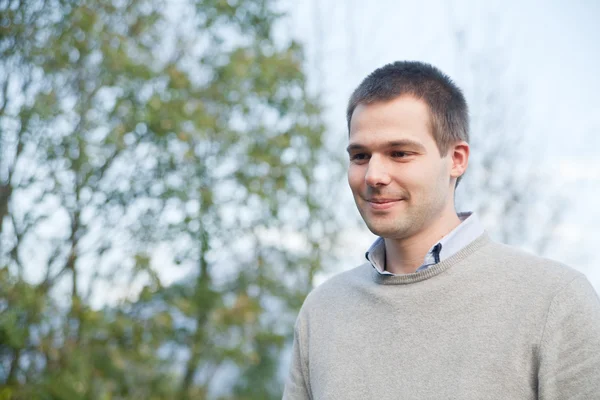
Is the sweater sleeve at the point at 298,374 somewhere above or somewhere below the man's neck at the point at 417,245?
below

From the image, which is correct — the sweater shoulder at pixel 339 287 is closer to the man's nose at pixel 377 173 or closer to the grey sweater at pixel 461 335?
the grey sweater at pixel 461 335

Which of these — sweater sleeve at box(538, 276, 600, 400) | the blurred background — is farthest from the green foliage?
sweater sleeve at box(538, 276, 600, 400)

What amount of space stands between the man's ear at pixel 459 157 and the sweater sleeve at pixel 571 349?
477 millimetres

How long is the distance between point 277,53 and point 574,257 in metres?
8.76

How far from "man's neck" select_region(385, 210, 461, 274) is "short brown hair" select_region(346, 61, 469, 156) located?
20 centimetres

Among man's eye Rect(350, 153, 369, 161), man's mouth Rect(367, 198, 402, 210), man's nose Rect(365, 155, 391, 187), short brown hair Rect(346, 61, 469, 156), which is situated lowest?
man's mouth Rect(367, 198, 402, 210)

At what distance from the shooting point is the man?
1.47m

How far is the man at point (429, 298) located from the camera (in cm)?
147

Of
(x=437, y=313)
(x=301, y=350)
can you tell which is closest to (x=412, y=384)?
(x=437, y=313)

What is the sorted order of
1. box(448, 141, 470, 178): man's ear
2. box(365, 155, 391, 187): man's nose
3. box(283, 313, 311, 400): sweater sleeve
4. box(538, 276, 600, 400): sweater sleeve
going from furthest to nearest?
box(283, 313, 311, 400): sweater sleeve < box(448, 141, 470, 178): man's ear < box(365, 155, 391, 187): man's nose < box(538, 276, 600, 400): sweater sleeve

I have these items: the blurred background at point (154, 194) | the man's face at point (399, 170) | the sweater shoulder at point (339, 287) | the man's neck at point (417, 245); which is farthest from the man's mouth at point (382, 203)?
the blurred background at point (154, 194)

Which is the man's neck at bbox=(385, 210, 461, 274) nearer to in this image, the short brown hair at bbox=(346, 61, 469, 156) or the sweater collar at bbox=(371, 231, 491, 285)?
the sweater collar at bbox=(371, 231, 491, 285)

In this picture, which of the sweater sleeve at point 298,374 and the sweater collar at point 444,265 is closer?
the sweater collar at point 444,265

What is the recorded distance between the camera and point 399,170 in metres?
1.71
